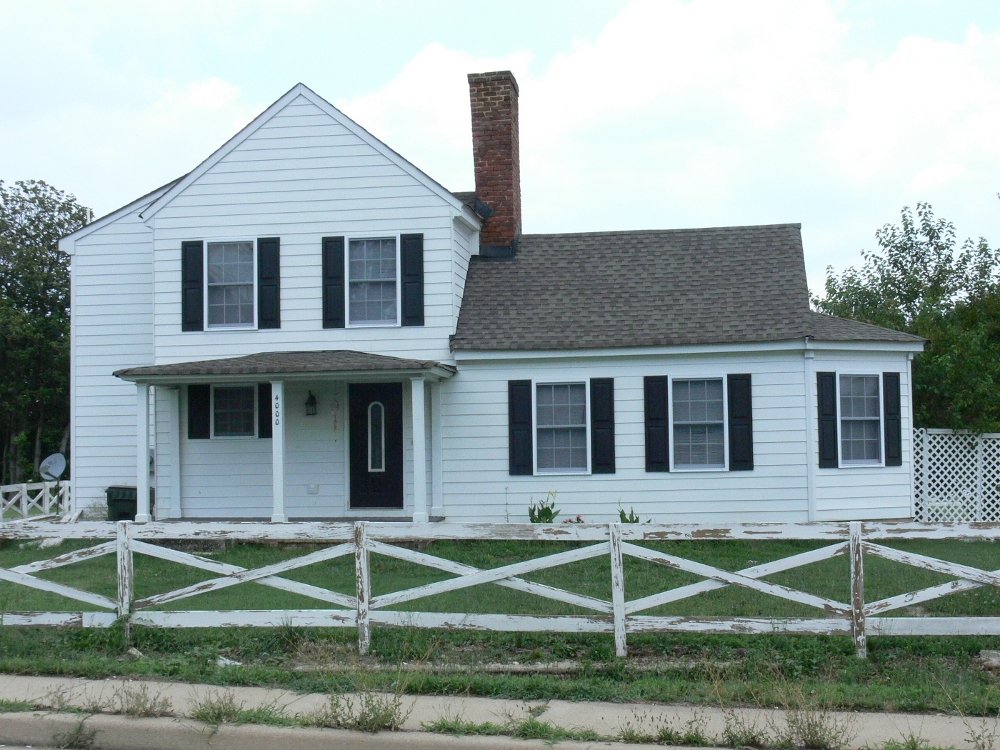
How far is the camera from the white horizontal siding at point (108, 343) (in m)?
17.3

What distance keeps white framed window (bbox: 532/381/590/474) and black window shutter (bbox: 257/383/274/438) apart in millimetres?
4386

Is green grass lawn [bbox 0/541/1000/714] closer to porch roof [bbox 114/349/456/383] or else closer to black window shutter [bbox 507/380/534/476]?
porch roof [bbox 114/349/456/383]

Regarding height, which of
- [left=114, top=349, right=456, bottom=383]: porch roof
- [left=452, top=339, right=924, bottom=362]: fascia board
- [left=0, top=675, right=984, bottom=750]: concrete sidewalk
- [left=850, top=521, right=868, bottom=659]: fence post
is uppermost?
[left=452, top=339, right=924, bottom=362]: fascia board

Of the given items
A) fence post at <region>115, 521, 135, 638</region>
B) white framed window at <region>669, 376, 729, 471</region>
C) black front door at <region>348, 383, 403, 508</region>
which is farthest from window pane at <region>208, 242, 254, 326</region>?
fence post at <region>115, 521, 135, 638</region>

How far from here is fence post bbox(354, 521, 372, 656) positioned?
7898 mm

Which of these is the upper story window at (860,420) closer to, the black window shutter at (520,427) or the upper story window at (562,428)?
the upper story window at (562,428)

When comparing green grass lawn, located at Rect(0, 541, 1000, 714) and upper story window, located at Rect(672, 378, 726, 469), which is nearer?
green grass lawn, located at Rect(0, 541, 1000, 714)

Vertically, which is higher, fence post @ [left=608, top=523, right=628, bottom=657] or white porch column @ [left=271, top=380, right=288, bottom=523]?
white porch column @ [left=271, top=380, right=288, bottom=523]

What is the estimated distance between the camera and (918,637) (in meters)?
7.85

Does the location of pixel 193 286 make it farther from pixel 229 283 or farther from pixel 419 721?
pixel 419 721

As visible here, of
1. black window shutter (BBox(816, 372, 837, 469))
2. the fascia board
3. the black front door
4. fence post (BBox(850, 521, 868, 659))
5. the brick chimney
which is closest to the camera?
fence post (BBox(850, 521, 868, 659))

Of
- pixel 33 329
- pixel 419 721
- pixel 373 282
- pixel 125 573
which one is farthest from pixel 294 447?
pixel 33 329

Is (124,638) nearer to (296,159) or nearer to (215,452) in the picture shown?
(215,452)

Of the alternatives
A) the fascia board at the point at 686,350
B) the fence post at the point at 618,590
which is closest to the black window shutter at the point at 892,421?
→ the fascia board at the point at 686,350
